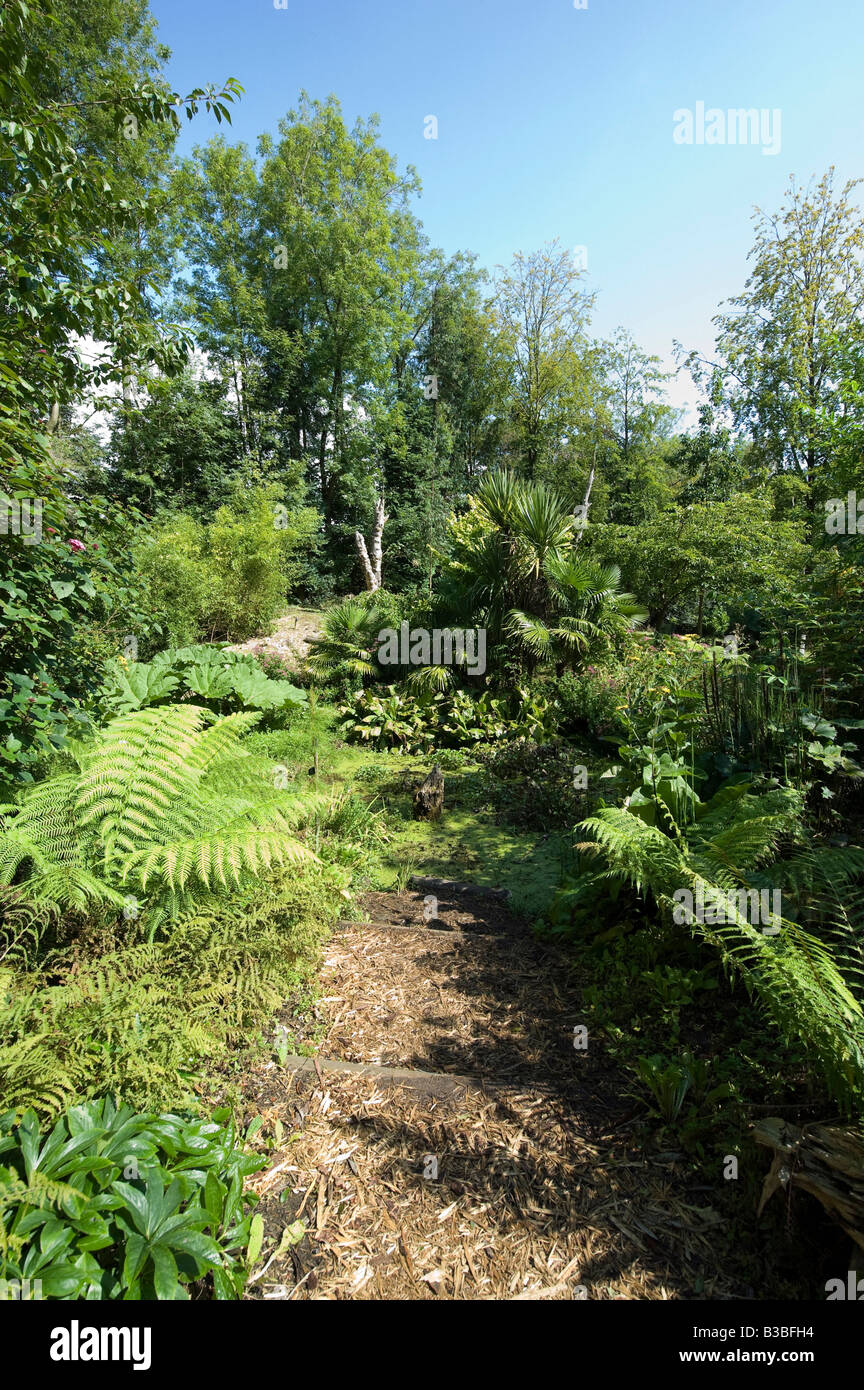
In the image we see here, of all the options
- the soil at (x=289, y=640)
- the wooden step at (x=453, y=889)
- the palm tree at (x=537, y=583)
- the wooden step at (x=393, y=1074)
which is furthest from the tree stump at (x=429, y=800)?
the soil at (x=289, y=640)

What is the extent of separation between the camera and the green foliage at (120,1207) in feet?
4.45

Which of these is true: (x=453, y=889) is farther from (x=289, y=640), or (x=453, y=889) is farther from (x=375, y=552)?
(x=375, y=552)

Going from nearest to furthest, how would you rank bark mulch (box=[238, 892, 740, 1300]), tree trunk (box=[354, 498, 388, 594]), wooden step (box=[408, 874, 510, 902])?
1. bark mulch (box=[238, 892, 740, 1300])
2. wooden step (box=[408, 874, 510, 902])
3. tree trunk (box=[354, 498, 388, 594])

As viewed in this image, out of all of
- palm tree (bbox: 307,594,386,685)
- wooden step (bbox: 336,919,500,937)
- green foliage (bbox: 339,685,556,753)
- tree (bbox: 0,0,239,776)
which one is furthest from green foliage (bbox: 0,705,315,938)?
palm tree (bbox: 307,594,386,685)

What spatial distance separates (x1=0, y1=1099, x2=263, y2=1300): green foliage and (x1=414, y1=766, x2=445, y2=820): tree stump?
3.85 meters

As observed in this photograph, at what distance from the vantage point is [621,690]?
6.39 meters

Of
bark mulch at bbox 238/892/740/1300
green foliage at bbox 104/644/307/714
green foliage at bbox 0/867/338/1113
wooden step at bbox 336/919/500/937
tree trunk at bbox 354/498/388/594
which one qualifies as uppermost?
tree trunk at bbox 354/498/388/594

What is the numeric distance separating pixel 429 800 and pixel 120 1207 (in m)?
4.17

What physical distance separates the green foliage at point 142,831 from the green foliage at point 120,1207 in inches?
32.1

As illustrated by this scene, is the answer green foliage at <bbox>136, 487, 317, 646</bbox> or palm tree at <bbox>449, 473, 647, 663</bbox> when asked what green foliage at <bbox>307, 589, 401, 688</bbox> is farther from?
green foliage at <bbox>136, 487, 317, 646</bbox>

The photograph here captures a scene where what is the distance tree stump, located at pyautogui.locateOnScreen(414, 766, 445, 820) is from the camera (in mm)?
5586

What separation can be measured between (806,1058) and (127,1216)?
2181mm

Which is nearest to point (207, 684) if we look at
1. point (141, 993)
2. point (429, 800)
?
point (429, 800)
